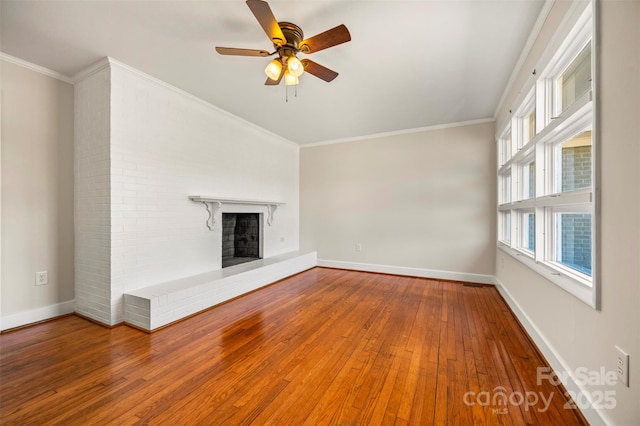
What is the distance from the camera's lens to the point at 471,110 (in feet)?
11.8

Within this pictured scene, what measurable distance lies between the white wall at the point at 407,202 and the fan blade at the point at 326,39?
3.01 m

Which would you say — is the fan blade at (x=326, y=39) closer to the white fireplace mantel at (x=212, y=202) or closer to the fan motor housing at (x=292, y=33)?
the fan motor housing at (x=292, y=33)

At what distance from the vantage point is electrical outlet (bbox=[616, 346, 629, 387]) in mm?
1062

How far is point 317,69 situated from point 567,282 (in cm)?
232

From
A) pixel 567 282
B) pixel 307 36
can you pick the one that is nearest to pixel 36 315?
pixel 307 36

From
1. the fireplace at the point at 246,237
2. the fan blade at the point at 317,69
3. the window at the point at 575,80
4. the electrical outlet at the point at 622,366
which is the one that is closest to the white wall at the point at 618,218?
the electrical outlet at the point at 622,366

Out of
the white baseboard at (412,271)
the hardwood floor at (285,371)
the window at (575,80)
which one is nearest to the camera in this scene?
the hardwood floor at (285,371)

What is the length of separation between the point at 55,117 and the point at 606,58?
172 inches

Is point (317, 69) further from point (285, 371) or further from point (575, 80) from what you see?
point (285, 371)

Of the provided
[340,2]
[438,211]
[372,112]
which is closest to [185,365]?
[340,2]

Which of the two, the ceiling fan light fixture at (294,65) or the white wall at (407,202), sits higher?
the ceiling fan light fixture at (294,65)

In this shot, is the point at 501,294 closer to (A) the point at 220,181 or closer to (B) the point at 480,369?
(B) the point at 480,369

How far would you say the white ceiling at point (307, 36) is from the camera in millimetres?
1847

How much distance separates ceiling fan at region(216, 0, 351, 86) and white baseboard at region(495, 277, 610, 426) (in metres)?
2.53
